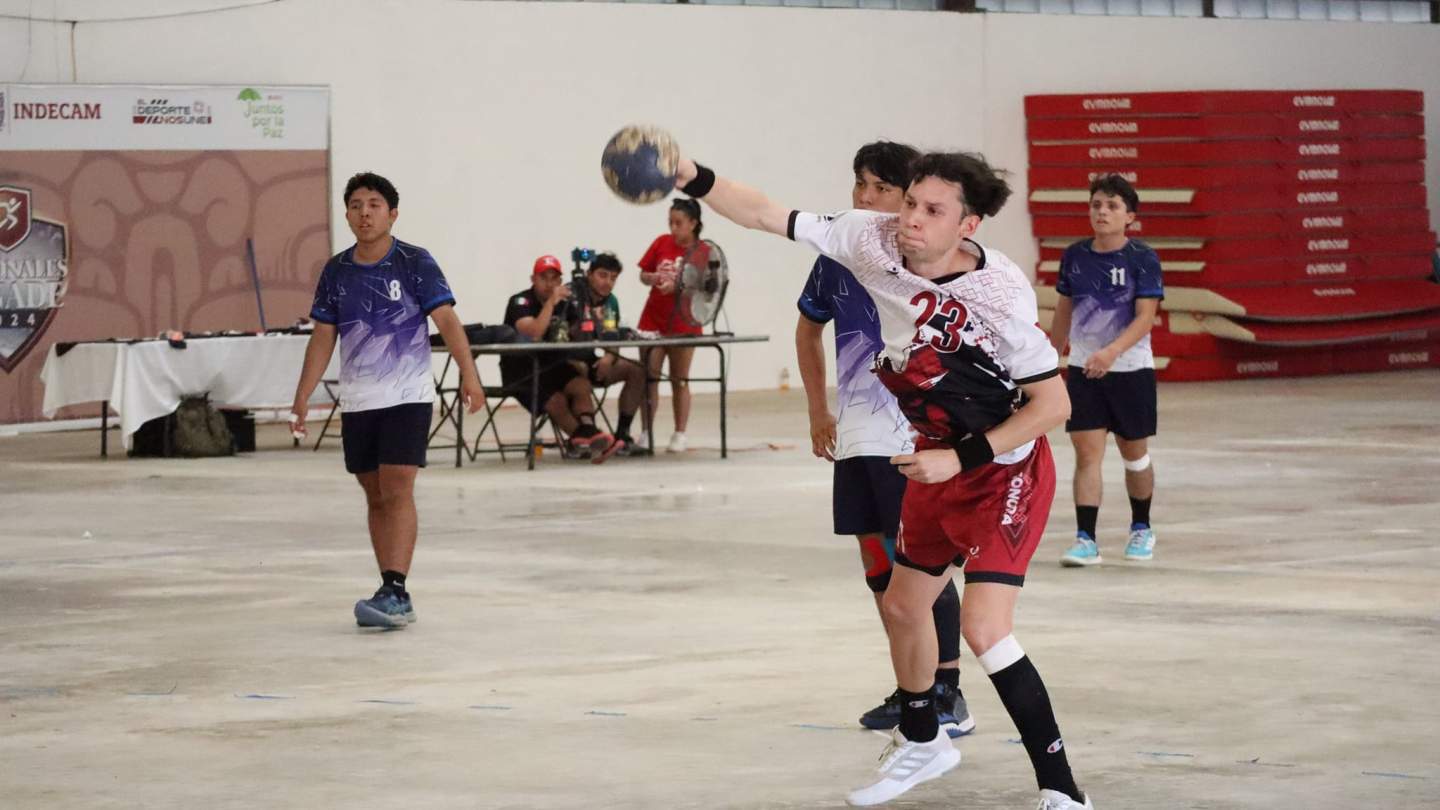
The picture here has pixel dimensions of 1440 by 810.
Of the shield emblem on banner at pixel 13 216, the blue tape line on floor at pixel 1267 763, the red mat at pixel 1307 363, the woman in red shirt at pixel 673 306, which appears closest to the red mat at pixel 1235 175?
the red mat at pixel 1307 363

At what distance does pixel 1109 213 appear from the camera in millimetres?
10148

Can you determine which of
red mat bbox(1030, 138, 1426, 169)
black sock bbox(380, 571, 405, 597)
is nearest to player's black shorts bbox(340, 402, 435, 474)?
black sock bbox(380, 571, 405, 597)

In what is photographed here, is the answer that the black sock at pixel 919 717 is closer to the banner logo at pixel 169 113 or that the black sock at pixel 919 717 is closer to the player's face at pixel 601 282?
the player's face at pixel 601 282

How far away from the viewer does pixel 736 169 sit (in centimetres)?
2312

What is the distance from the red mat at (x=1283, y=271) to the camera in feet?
77.8

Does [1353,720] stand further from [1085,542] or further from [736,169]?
[736,169]

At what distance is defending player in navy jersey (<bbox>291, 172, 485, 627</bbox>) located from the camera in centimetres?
870

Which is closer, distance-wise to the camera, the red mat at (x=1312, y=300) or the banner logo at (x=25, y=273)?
the banner logo at (x=25, y=273)

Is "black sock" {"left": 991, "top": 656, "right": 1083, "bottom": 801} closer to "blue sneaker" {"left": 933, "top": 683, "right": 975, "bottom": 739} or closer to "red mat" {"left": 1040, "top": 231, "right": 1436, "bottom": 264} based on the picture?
"blue sneaker" {"left": 933, "top": 683, "right": 975, "bottom": 739}

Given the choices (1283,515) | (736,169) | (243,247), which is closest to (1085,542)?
(1283,515)

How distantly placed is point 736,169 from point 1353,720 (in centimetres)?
1698

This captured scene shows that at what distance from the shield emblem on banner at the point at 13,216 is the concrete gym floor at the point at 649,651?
527 centimetres

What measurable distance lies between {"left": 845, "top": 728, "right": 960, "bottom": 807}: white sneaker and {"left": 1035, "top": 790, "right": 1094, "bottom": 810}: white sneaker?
1.62ft

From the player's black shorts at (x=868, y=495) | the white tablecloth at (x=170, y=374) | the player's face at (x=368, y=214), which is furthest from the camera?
the white tablecloth at (x=170, y=374)
